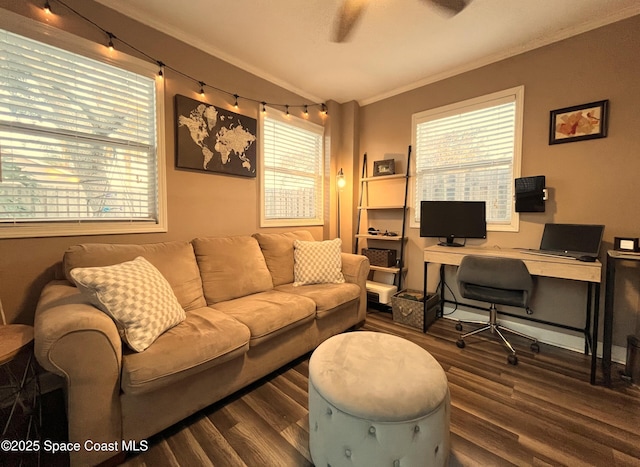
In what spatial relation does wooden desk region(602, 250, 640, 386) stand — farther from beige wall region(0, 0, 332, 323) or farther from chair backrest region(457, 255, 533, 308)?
beige wall region(0, 0, 332, 323)

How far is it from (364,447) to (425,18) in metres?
2.79

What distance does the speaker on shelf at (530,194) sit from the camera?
7.87 ft

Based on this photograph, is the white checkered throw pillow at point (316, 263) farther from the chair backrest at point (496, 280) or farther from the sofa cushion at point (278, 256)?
the chair backrest at point (496, 280)

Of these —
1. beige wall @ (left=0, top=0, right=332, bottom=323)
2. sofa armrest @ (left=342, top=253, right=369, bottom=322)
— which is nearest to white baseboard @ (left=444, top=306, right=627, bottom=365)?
sofa armrest @ (left=342, top=253, right=369, bottom=322)

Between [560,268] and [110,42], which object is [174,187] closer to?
[110,42]

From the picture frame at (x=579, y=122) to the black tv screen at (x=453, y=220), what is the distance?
→ 0.81m

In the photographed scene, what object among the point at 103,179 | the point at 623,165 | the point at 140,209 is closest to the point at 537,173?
the point at 623,165

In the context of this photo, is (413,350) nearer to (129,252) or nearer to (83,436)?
(83,436)

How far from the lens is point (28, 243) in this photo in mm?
1721

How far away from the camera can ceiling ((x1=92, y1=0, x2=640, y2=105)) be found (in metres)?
2.00

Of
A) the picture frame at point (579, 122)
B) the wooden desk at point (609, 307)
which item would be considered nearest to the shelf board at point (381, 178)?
the picture frame at point (579, 122)

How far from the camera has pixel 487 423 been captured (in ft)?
4.97

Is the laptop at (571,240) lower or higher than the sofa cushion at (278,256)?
higher

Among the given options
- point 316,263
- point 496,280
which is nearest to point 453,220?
point 496,280
